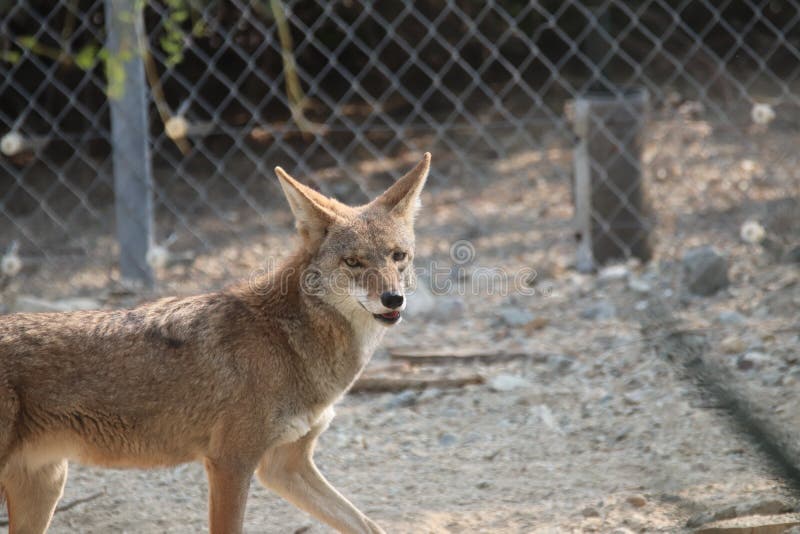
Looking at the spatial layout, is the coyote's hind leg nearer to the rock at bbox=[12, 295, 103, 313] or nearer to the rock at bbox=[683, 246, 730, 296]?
the rock at bbox=[12, 295, 103, 313]

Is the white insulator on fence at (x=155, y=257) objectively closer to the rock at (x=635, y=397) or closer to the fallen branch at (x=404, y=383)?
the fallen branch at (x=404, y=383)

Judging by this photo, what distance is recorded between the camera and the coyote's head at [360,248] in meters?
3.93

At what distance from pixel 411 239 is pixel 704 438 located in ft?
4.65

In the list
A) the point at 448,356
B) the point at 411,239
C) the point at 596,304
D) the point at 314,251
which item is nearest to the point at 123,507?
the point at 314,251

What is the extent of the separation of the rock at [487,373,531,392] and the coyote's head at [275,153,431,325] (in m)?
1.22

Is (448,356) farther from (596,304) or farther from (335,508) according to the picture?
(335,508)

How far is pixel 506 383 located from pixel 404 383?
19.5 inches

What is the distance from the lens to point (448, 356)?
18.2 feet

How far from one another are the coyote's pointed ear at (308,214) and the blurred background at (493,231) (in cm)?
105

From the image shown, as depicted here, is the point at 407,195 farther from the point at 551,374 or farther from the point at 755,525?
the point at 755,525

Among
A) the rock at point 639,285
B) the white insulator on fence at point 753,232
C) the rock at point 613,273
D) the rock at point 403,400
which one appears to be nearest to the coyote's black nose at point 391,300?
the rock at point 403,400

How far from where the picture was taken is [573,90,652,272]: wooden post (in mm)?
6301

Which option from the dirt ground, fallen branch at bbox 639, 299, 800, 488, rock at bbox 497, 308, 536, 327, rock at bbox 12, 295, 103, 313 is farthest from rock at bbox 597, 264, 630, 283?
fallen branch at bbox 639, 299, 800, 488

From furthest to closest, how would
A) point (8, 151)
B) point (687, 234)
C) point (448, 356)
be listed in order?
point (687, 234) → point (8, 151) → point (448, 356)
